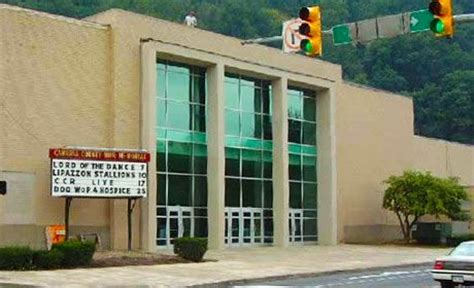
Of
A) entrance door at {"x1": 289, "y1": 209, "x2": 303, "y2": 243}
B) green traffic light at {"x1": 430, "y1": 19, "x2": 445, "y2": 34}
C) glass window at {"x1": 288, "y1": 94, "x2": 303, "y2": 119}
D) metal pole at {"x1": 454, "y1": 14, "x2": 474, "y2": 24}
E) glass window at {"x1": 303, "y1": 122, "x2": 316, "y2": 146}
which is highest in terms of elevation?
glass window at {"x1": 288, "y1": 94, "x2": 303, "y2": 119}

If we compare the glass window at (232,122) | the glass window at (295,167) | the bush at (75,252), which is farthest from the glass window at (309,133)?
the bush at (75,252)

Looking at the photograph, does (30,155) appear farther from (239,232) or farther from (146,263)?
(239,232)

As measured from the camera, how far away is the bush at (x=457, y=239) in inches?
2195

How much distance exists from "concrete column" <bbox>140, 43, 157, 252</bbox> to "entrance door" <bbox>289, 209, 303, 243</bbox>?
12991 millimetres

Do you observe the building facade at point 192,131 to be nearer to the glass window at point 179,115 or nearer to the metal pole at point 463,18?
the glass window at point 179,115

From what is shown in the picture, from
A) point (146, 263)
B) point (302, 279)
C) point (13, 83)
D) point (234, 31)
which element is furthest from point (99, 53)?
point (234, 31)

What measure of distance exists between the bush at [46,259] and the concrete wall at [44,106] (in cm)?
566

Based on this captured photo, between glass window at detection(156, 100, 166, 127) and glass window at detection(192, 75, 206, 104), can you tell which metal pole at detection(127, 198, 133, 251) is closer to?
glass window at detection(156, 100, 166, 127)

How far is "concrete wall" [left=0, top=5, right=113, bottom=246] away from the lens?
35.6m

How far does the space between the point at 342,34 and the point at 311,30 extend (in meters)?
0.98

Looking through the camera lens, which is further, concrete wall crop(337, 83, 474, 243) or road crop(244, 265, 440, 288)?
concrete wall crop(337, 83, 474, 243)

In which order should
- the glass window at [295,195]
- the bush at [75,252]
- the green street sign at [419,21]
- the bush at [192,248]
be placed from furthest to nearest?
the glass window at [295,195] → the bush at [192,248] → the bush at [75,252] → the green street sign at [419,21]

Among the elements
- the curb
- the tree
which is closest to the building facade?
the tree

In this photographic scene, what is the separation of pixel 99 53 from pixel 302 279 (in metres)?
16.2
